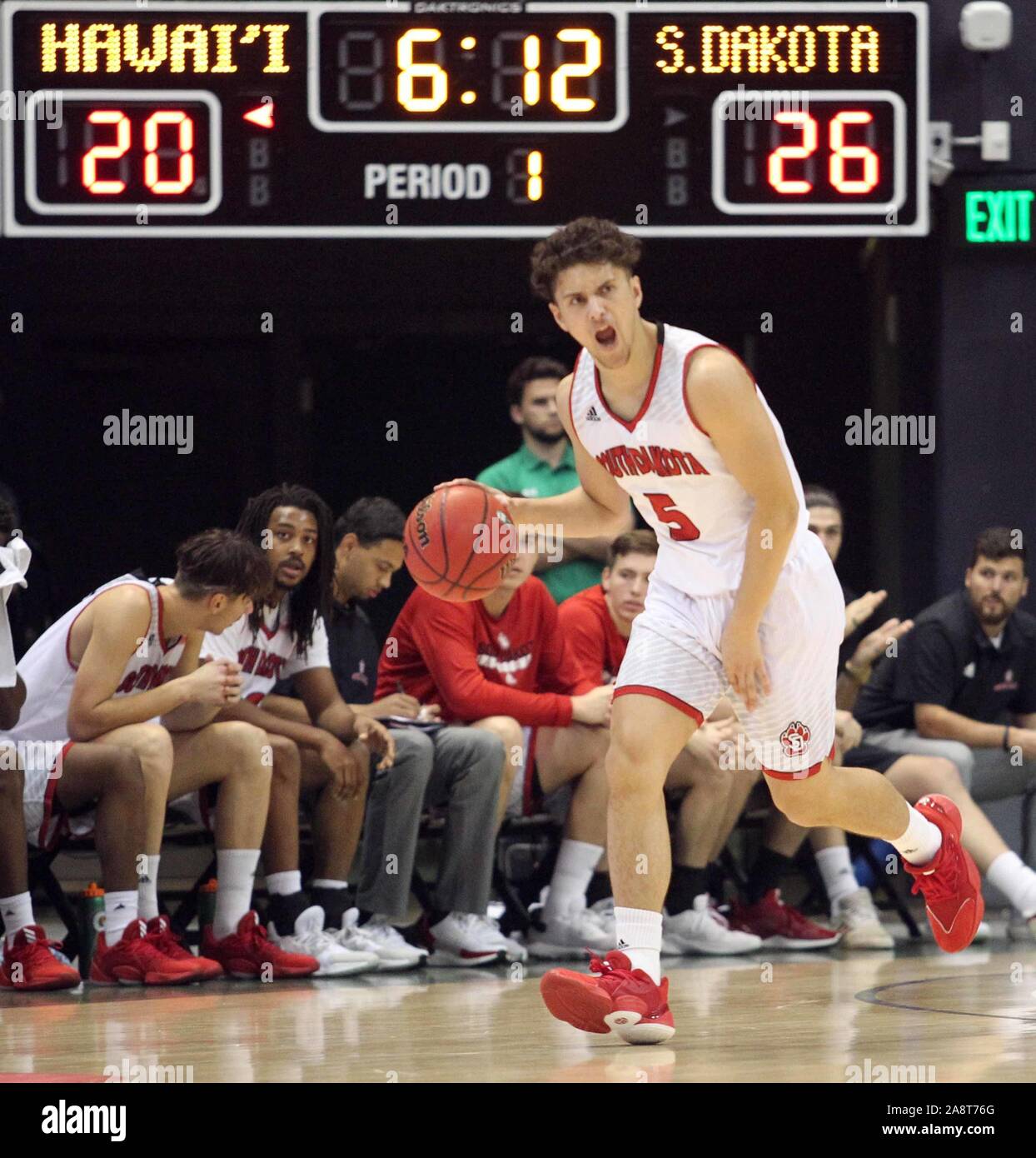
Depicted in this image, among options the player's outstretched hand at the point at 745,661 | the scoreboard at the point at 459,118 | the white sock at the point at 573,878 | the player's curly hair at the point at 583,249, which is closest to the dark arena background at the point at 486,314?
the scoreboard at the point at 459,118

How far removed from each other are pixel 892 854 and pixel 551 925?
140 cm

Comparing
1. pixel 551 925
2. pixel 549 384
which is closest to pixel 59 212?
pixel 549 384

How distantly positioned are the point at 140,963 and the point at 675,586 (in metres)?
2.04

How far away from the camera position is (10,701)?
220 inches

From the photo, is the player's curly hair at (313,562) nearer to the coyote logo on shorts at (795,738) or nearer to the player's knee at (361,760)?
the player's knee at (361,760)

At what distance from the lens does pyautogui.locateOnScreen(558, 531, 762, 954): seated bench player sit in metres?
6.39

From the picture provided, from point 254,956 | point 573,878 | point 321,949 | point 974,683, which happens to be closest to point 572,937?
point 573,878

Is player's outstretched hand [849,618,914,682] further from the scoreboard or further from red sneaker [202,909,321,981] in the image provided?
red sneaker [202,909,321,981]

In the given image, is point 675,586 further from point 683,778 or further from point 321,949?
point 683,778

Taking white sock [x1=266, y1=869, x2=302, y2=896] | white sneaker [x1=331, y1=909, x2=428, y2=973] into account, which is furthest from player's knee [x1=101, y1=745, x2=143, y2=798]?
white sneaker [x1=331, y1=909, x2=428, y2=973]

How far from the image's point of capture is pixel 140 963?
5.53 meters
